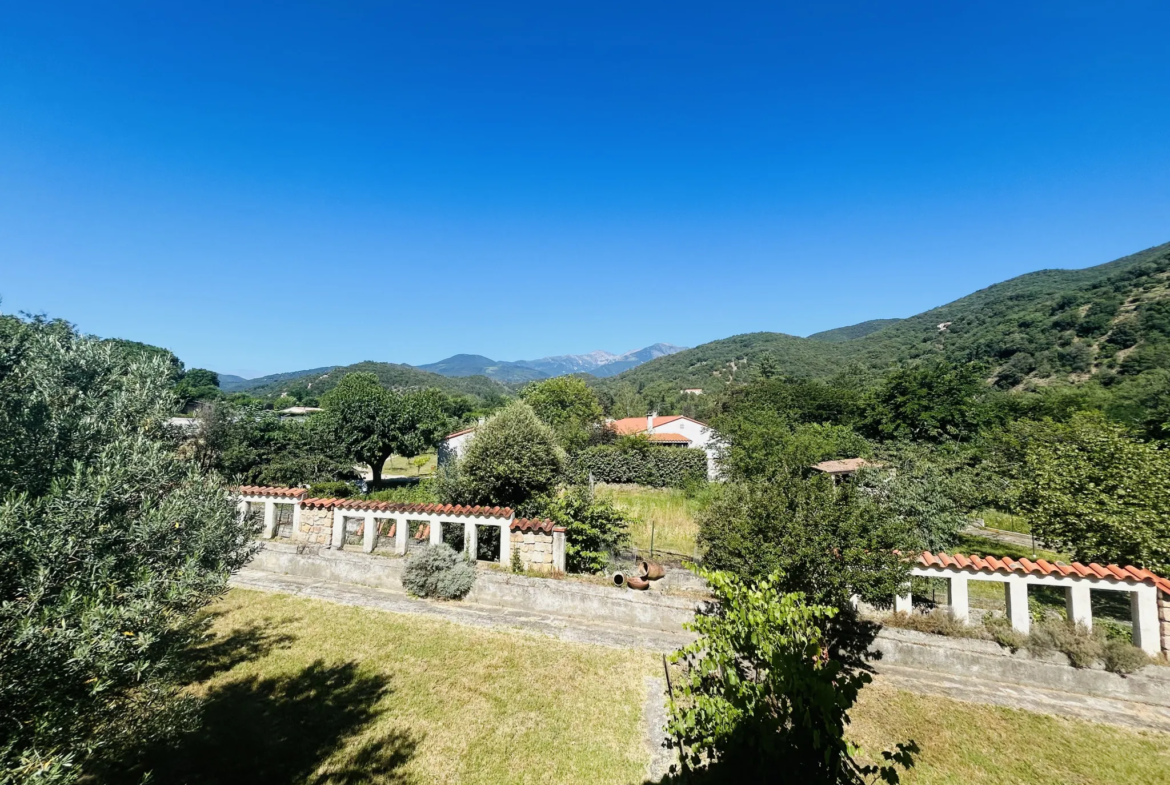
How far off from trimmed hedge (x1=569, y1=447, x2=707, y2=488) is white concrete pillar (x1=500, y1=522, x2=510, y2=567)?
56.9 ft

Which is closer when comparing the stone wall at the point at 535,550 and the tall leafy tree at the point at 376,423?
the stone wall at the point at 535,550

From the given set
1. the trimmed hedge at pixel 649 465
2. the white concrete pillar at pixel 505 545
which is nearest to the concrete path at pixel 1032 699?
the white concrete pillar at pixel 505 545

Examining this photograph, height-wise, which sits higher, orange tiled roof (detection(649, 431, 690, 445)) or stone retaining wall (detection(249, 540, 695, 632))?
orange tiled roof (detection(649, 431, 690, 445))

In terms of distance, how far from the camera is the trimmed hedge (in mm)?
30092

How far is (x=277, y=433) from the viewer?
2897 centimetres

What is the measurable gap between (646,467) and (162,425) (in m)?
27.0

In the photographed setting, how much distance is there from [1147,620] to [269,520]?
21304 millimetres

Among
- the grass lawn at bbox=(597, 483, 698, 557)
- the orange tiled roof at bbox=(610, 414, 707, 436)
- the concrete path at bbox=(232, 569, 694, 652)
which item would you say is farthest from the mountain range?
the concrete path at bbox=(232, 569, 694, 652)

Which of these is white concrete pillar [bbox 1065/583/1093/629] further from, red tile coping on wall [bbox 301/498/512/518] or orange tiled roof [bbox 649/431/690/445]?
orange tiled roof [bbox 649/431/690/445]

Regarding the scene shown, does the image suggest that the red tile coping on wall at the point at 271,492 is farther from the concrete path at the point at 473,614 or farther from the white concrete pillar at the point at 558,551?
the white concrete pillar at the point at 558,551

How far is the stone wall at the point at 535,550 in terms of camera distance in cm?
1215

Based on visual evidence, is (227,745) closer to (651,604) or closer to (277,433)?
(651,604)

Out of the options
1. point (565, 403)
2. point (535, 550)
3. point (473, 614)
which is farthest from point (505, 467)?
point (565, 403)

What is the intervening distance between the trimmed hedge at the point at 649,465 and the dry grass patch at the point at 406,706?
2066 cm
